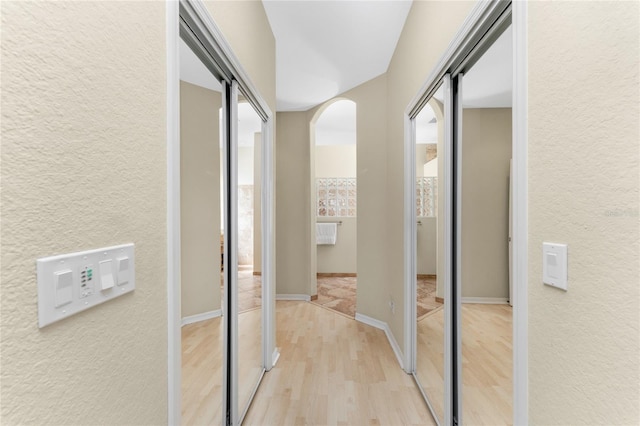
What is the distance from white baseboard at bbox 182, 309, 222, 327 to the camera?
1192 millimetres

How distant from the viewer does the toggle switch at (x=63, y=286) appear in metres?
0.54

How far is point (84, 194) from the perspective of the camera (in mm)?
607

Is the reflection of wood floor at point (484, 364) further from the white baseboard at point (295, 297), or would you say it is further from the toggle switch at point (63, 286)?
the white baseboard at point (295, 297)

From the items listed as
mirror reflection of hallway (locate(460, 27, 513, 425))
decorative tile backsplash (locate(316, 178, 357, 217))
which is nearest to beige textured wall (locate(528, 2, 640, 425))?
mirror reflection of hallway (locate(460, 27, 513, 425))

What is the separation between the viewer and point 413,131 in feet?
7.44

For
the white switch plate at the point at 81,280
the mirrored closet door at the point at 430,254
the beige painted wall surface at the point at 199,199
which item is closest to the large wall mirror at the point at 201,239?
the beige painted wall surface at the point at 199,199

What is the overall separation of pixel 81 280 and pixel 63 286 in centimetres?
5

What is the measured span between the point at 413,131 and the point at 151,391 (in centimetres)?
212

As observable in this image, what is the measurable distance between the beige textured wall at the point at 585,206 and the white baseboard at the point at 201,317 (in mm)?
1134

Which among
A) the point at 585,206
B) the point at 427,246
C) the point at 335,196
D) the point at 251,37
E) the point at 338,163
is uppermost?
the point at 251,37

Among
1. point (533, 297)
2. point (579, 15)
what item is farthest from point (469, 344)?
point (579, 15)

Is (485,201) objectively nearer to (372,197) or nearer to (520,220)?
(520,220)

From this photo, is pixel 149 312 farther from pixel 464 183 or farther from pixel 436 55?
pixel 436 55

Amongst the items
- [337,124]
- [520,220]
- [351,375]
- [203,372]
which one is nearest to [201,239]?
[203,372]
